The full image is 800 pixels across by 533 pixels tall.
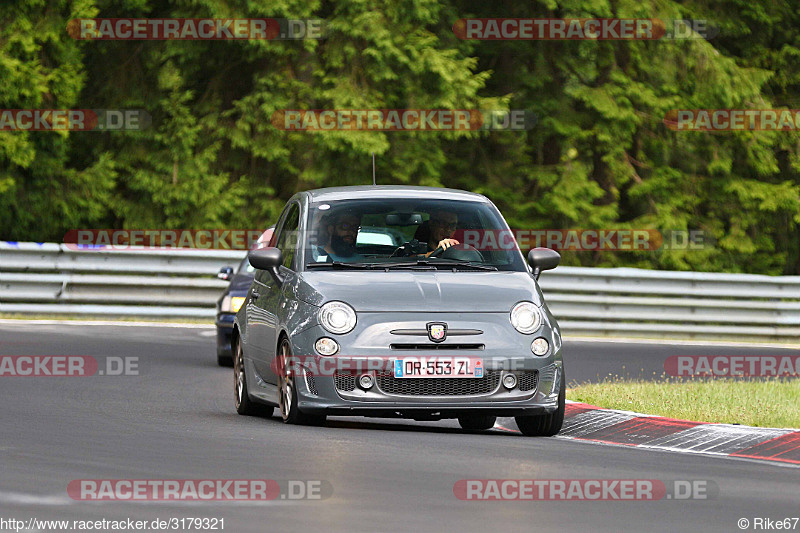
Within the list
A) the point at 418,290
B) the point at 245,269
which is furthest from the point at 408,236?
the point at 245,269

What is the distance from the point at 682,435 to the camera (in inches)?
472

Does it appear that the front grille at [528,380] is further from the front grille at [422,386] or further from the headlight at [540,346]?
the front grille at [422,386]

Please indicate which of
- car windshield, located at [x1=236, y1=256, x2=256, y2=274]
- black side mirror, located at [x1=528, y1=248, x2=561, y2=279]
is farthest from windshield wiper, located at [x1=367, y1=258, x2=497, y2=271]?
car windshield, located at [x1=236, y1=256, x2=256, y2=274]

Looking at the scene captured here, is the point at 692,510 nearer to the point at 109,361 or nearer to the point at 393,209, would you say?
the point at 393,209

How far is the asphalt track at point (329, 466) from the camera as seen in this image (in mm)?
8156

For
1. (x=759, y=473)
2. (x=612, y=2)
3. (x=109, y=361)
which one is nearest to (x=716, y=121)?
(x=612, y=2)

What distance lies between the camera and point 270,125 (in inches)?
1203

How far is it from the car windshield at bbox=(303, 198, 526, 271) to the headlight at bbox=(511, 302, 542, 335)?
0.71 m

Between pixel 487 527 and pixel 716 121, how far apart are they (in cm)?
2741

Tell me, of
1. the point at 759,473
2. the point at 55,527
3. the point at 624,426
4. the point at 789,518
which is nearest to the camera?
the point at 55,527

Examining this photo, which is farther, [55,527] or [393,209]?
[393,209]

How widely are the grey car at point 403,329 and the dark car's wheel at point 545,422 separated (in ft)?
0.03

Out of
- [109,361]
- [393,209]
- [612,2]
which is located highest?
[612,2]

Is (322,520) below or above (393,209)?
below
